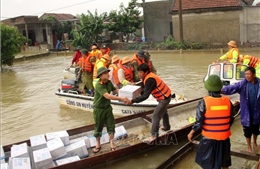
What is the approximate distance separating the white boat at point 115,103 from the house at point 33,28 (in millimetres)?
29230

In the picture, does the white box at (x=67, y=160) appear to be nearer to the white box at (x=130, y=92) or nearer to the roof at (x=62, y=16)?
the white box at (x=130, y=92)

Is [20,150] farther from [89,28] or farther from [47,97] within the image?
[89,28]

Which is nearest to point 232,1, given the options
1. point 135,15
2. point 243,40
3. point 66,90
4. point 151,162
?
point 243,40

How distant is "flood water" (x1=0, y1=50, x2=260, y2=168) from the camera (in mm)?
9141

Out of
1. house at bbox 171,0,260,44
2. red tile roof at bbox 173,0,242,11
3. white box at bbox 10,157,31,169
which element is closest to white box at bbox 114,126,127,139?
white box at bbox 10,157,31,169

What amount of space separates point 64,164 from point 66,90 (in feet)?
18.4

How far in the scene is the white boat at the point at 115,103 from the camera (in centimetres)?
851

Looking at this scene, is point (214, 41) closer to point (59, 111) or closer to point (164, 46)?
point (164, 46)

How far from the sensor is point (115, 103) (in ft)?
29.4

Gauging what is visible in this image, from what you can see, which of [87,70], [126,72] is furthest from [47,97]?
[126,72]

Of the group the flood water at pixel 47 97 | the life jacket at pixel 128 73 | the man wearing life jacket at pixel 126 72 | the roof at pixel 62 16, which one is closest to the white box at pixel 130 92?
the flood water at pixel 47 97

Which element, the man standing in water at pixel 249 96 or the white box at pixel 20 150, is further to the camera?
the white box at pixel 20 150

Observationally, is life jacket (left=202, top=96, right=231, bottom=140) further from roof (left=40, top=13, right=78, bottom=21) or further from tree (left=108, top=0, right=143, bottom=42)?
roof (left=40, top=13, right=78, bottom=21)

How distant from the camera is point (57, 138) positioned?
6070 millimetres
